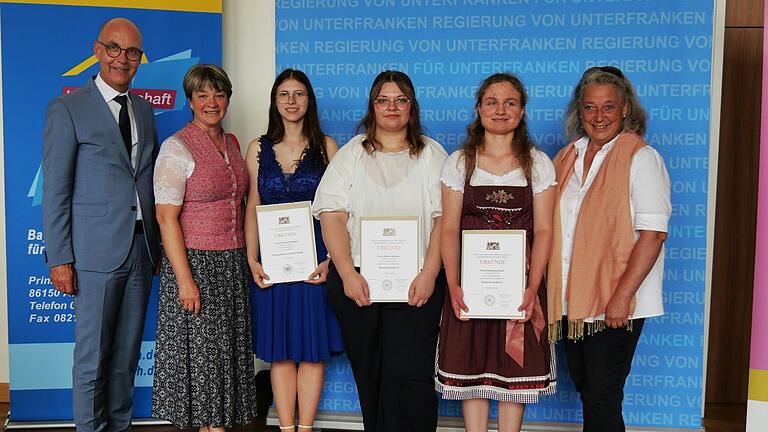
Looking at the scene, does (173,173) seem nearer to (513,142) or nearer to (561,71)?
(513,142)

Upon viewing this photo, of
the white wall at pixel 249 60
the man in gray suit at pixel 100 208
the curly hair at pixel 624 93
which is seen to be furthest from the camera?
the white wall at pixel 249 60

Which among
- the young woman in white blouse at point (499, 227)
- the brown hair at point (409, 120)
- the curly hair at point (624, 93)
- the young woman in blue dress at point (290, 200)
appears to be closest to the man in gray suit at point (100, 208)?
the young woman in blue dress at point (290, 200)

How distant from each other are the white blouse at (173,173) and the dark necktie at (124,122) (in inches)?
7.2

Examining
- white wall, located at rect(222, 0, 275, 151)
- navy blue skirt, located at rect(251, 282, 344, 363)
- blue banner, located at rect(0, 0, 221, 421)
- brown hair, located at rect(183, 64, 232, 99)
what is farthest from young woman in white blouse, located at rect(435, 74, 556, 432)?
blue banner, located at rect(0, 0, 221, 421)

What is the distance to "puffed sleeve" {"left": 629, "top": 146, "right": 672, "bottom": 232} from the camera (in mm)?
2309

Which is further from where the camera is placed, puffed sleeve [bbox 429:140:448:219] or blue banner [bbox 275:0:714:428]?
blue banner [bbox 275:0:714:428]

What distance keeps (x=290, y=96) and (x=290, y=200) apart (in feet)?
1.47

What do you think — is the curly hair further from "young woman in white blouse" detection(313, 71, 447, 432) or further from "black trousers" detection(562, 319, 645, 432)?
"black trousers" detection(562, 319, 645, 432)

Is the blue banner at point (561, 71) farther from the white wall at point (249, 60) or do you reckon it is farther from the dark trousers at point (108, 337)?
the dark trousers at point (108, 337)

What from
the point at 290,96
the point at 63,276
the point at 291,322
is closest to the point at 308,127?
the point at 290,96

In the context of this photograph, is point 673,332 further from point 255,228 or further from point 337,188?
point 255,228

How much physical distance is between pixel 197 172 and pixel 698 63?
95.0 inches

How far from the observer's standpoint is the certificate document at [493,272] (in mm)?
2320

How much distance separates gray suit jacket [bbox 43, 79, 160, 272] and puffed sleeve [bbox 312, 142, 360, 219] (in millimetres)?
766
